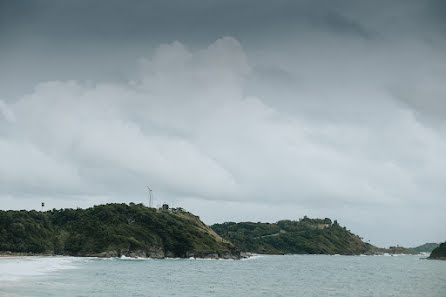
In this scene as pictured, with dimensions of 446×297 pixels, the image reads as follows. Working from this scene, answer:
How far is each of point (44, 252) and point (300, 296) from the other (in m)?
153

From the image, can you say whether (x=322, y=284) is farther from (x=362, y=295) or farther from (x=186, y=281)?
(x=186, y=281)

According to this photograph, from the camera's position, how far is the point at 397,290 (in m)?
88.9

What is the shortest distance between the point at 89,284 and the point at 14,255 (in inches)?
4798

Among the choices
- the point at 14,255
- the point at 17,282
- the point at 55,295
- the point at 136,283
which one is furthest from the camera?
the point at 14,255

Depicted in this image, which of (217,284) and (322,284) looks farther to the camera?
(322,284)

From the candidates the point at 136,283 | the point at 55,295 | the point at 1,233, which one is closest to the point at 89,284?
the point at 136,283

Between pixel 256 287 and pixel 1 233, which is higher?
pixel 1 233

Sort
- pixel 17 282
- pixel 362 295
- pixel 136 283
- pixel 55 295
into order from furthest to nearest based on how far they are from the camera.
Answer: pixel 136 283 < pixel 362 295 < pixel 17 282 < pixel 55 295

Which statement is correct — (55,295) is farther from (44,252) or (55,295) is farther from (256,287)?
(44,252)

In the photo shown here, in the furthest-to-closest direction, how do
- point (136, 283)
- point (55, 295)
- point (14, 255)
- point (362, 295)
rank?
point (14, 255) < point (136, 283) < point (362, 295) < point (55, 295)

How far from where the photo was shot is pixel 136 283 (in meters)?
88.9

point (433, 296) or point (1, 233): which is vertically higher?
point (1, 233)

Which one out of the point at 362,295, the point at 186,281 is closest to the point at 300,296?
the point at 362,295

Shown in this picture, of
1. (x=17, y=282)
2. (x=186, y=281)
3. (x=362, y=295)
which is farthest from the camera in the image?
(x=186, y=281)
